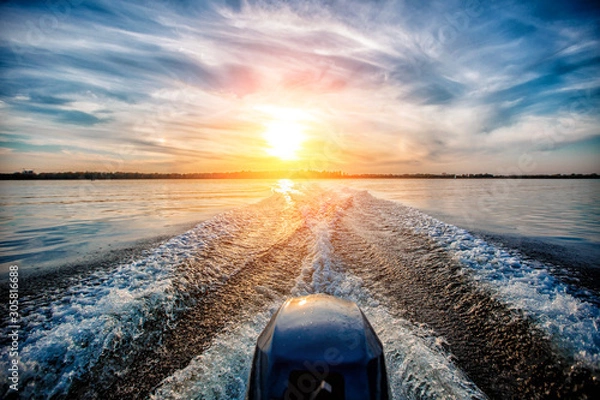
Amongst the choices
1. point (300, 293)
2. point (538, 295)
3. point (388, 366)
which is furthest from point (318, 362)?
point (538, 295)

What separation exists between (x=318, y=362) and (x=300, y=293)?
3.47 metres

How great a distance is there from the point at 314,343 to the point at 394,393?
144 centimetres

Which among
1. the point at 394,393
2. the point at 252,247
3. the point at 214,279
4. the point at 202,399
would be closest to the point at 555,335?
the point at 394,393

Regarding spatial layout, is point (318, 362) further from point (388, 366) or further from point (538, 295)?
point (538, 295)

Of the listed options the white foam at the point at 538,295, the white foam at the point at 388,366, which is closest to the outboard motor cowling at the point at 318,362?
the white foam at the point at 388,366

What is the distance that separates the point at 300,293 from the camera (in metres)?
5.59

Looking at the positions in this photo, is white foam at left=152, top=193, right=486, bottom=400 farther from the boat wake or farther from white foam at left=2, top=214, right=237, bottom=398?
white foam at left=2, top=214, right=237, bottom=398

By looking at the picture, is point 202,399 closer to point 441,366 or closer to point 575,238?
point 441,366

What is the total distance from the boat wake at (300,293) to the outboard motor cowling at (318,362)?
3.35 feet

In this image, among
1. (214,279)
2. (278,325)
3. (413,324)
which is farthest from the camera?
(214,279)

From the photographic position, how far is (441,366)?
3.36m

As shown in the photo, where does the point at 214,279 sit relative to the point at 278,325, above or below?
below

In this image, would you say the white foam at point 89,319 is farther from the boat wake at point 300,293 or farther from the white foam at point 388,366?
the white foam at point 388,366

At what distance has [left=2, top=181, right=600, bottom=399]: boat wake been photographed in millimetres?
3148
